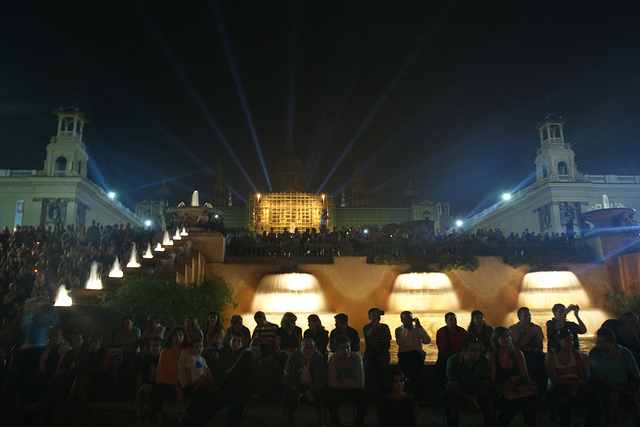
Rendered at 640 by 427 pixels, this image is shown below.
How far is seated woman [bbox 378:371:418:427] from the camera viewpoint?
6125 mm

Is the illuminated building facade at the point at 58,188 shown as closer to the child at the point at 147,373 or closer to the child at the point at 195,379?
the child at the point at 147,373

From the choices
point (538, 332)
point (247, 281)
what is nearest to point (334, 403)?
point (538, 332)

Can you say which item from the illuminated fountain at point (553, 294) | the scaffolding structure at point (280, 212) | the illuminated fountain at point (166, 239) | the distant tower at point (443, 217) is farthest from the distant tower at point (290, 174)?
the illuminated fountain at point (553, 294)

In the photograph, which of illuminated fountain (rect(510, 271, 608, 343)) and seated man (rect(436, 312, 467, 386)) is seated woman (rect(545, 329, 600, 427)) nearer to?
seated man (rect(436, 312, 467, 386))

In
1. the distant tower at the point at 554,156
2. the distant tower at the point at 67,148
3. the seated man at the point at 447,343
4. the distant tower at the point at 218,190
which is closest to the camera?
the seated man at the point at 447,343

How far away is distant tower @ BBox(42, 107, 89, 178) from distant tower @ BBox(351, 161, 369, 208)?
136ft

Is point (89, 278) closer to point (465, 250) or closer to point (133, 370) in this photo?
point (133, 370)

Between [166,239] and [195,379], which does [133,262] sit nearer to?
[166,239]

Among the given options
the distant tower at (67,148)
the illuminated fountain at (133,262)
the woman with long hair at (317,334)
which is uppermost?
the distant tower at (67,148)

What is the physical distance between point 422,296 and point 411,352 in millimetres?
9122

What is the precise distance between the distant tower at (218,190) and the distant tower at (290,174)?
12504 millimetres

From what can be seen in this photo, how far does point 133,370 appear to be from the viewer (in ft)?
23.8

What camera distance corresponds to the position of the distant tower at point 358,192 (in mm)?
72438

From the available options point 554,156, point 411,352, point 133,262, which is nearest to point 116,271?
point 133,262
